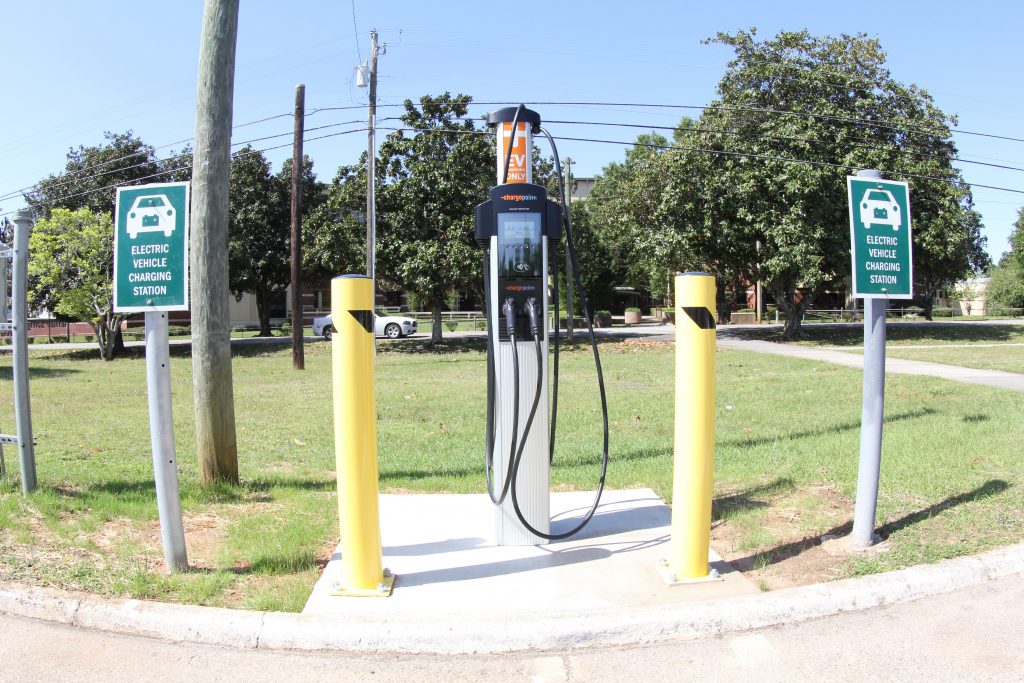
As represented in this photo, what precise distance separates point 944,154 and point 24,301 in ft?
92.5

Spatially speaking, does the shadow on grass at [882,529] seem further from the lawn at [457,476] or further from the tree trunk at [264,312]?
the tree trunk at [264,312]

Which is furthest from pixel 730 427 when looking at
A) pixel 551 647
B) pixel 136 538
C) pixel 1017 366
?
pixel 1017 366

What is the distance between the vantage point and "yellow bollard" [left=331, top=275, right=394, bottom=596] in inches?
151

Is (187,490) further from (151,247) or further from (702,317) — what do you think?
(702,317)

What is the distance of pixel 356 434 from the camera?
3889mm

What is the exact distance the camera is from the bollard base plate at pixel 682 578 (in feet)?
13.3

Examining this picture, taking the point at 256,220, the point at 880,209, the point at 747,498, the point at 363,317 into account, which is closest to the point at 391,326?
the point at 256,220

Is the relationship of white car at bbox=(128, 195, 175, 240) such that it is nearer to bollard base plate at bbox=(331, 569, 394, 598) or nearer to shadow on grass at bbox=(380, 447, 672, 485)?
bollard base plate at bbox=(331, 569, 394, 598)

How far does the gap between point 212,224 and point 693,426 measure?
400cm

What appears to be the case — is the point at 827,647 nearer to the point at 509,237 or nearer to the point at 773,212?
the point at 509,237

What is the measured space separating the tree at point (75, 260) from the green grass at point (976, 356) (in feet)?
74.4

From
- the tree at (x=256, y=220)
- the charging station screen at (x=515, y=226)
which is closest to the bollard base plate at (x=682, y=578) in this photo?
the charging station screen at (x=515, y=226)

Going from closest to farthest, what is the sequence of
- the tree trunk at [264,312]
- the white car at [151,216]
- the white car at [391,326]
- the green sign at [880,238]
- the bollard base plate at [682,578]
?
the bollard base plate at [682,578] → the white car at [151,216] → the green sign at [880,238] → the white car at [391,326] → the tree trunk at [264,312]

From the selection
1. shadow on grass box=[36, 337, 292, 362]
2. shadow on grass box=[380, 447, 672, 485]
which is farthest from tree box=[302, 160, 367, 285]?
shadow on grass box=[380, 447, 672, 485]
